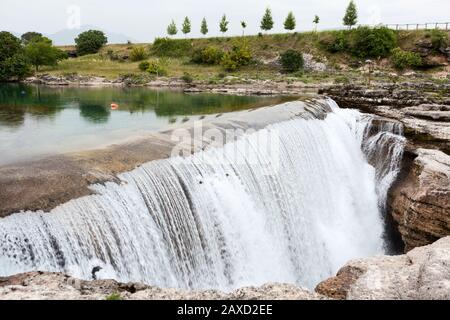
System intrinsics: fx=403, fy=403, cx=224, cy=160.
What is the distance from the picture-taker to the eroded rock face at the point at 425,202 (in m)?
12.9

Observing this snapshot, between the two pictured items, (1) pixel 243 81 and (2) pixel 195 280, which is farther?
(1) pixel 243 81

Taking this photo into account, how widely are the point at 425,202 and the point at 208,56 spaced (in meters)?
57.4

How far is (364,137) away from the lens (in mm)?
20484

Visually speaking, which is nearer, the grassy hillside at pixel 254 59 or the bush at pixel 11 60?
the bush at pixel 11 60

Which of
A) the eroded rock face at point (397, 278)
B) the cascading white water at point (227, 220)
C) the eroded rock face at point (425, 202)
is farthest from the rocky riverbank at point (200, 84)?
the eroded rock face at point (397, 278)

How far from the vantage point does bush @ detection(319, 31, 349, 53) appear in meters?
64.1

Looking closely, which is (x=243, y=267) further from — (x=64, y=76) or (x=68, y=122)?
(x=64, y=76)

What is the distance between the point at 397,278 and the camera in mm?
7137

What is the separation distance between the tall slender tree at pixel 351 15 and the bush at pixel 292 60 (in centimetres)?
1384

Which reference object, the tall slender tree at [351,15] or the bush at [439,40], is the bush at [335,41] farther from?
the bush at [439,40]
